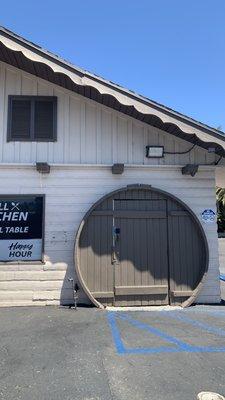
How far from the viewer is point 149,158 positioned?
9508 mm

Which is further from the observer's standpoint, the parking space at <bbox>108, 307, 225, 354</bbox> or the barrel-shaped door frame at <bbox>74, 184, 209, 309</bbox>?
the barrel-shaped door frame at <bbox>74, 184, 209, 309</bbox>

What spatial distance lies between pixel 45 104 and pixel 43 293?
4.75 metres

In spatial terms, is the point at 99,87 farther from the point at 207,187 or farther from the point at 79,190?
the point at 207,187

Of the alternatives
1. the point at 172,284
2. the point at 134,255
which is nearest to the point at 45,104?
the point at 134,255

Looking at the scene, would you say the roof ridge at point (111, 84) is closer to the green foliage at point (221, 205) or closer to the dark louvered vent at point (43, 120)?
the dark louvered vent at point (43, 120)

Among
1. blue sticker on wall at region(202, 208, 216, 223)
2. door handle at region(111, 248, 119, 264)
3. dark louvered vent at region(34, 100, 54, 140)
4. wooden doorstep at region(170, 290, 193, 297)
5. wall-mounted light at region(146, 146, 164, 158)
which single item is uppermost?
dark louvered vent at region(34, 100, 54, 140)

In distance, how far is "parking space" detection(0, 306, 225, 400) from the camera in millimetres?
4367

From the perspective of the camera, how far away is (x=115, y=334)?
6492 mm

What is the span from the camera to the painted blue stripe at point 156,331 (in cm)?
594

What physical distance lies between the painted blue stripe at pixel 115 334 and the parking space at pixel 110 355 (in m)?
0.02

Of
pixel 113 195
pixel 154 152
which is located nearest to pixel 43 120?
pixel 113 195

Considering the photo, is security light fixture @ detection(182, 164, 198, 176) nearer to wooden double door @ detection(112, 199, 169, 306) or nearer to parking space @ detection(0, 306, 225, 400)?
wooden double door @ detection(112, 199, 169, 306)

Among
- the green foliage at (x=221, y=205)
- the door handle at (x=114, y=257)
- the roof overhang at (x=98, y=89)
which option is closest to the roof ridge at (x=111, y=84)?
the roof overhang at (x=98, y=89)

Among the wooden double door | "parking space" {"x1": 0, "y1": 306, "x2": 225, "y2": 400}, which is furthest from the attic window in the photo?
"parking space" {"x1": 0, "y1": 306, "x2": 225, "y2": 400}
